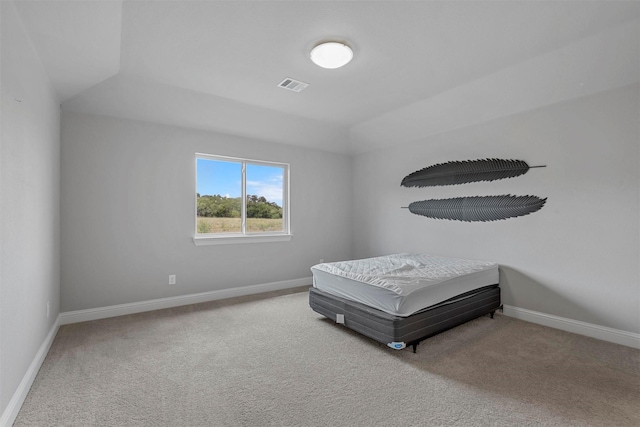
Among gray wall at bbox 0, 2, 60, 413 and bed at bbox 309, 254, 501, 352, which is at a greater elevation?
gray wall at bbox 0, 2, 60, 413

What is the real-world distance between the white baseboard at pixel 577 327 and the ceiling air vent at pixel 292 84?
3.47 meters

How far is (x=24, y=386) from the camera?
1.94m

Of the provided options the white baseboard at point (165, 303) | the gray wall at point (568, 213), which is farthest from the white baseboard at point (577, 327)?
the white baseboard at point (165, 303)

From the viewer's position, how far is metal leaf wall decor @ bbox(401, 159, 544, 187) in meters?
3.57

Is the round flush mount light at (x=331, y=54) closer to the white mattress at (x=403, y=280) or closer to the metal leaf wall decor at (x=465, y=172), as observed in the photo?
the white mattress at (x=403, y=280)

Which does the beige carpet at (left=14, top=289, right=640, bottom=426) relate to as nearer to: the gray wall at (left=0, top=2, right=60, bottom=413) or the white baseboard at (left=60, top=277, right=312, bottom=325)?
the white baseboard at (left=60, top=277, right=312, bottom=325)

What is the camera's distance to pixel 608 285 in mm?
2891

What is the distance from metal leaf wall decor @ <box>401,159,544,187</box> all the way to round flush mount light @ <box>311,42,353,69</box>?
7.34ft

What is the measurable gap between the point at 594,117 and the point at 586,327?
2066 millimetres

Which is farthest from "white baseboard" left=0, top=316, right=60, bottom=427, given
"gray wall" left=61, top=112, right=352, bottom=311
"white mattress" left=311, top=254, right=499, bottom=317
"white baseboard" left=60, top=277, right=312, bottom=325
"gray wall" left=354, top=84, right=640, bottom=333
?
"gray wall" left=354, top=84, right=640, bottom=333

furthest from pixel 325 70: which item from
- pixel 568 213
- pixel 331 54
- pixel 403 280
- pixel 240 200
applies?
pixel 568 213

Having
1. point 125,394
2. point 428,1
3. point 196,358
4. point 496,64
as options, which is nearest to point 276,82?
point 428,1

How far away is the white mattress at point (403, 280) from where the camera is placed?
261 cm

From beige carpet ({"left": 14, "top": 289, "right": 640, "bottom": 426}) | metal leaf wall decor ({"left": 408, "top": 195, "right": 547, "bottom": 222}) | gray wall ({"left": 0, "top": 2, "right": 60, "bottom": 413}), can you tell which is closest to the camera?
gray wall ({"left": 0, "top": 2, "right": 60, "bottom": 413})
